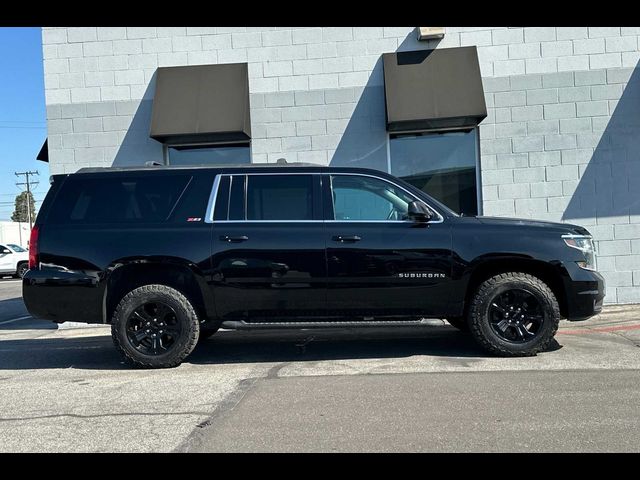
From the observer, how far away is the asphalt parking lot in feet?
12.3

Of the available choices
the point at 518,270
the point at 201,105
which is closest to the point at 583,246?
the point at 518,270

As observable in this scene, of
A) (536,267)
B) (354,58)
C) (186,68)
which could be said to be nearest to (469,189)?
(354,58)

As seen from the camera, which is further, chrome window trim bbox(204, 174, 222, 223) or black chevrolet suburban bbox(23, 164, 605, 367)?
chrome window trim bbox(204, 174, 222, 223)

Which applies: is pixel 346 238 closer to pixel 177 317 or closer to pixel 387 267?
pixel 387 267

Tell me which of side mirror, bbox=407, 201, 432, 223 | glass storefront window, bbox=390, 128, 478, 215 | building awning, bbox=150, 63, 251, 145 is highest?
building awning, bbox=150, 63, 251, 145

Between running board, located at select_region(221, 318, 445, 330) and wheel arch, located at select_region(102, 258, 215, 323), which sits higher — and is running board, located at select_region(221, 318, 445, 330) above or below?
below

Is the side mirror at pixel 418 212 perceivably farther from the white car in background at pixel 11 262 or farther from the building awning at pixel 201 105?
the white car in background at pixel 11 262

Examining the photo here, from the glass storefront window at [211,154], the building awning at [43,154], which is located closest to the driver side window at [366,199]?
the glass storefront window at [211,154]

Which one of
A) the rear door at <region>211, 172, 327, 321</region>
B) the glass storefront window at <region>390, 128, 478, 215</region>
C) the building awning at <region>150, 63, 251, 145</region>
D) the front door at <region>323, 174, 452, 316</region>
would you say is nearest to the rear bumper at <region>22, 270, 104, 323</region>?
the rear door at <region>211, 172, 327, 321</region>

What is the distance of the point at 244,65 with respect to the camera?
9555 mm

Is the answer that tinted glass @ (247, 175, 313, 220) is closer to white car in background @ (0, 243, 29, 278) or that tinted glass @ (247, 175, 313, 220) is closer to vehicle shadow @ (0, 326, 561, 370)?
vehicle shadow @ (0, 326, 561, 370)

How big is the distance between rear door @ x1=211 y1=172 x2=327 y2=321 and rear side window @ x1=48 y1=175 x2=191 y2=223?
0.56 metres
